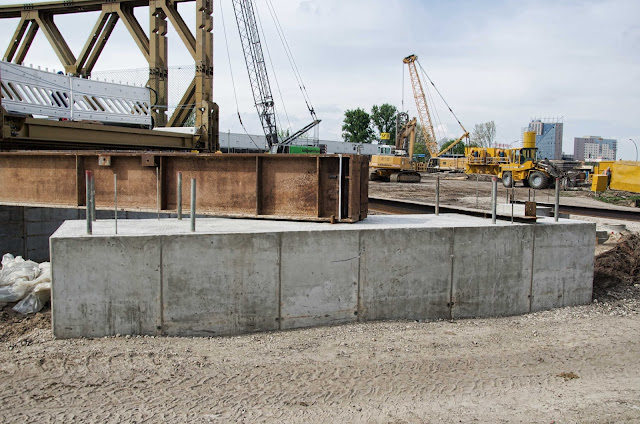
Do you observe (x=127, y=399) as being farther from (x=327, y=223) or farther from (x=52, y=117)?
(x=52, y=117)

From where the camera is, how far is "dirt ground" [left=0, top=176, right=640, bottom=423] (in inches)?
189

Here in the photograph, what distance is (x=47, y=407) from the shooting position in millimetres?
4660

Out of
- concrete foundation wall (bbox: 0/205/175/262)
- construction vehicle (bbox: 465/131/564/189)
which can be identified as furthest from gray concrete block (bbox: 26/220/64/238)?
construction vehicle (bbox: 465/131/564/189)

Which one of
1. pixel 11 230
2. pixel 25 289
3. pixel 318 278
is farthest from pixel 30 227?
pixel 318 278

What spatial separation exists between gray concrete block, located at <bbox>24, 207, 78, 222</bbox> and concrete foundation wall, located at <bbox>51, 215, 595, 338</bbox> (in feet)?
11.8

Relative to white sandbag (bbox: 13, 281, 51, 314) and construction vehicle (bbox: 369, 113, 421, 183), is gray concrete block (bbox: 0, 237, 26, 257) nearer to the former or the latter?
white sandbag (bbox: 13, 281, 51, 314)

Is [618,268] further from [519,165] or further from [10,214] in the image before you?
[519,165]

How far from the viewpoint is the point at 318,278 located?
706cm

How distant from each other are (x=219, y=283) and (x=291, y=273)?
967mm

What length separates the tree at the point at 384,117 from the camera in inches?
4326

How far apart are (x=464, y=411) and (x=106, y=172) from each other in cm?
673

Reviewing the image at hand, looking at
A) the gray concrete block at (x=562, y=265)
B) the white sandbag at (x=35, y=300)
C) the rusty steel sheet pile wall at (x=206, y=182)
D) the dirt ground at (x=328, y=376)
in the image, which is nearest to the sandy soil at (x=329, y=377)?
the dirt ground at (x=328, y=376)

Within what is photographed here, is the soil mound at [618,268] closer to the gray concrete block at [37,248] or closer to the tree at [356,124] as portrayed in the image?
the gray concrete block at [37,248]

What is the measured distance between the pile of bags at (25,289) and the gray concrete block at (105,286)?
0.87m
